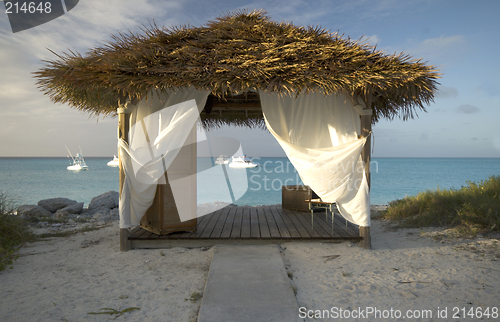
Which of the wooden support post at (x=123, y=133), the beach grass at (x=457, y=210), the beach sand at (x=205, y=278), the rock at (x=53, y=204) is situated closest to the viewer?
the beach sand at (x=205, y=278)

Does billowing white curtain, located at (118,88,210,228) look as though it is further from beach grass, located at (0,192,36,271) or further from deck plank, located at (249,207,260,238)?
beach grass, located at (0,192,36,271)

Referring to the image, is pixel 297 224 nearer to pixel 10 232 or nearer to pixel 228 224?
pixel 228 224

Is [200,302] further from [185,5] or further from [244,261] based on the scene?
[185,5]

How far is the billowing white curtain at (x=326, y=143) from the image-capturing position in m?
3.62

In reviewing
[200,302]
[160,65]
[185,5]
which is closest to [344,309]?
[200,302]

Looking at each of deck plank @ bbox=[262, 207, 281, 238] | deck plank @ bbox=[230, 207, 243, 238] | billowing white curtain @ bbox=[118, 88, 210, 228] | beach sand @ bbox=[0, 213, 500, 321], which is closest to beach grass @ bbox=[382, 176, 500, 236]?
beach sand @ bbox=[0, 213, 500, 321]

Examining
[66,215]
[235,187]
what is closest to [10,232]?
[66,215]

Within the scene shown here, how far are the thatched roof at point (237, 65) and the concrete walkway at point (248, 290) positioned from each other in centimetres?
187

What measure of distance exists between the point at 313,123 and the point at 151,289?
2770 millimetres

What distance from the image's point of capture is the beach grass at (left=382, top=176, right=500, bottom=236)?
446 cm

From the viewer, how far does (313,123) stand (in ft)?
12.7

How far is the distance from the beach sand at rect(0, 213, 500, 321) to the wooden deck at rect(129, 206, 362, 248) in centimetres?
14

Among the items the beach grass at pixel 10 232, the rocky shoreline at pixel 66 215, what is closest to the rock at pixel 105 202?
the rocky shoreline at pixel 66 215

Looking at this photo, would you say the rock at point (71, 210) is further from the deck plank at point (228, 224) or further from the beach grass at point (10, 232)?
the deck plank at point (228, 224)
